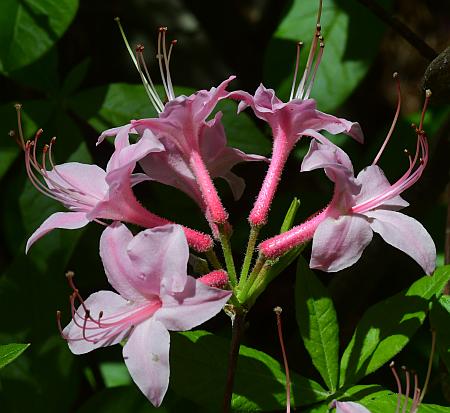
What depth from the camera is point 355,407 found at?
1.18 meters

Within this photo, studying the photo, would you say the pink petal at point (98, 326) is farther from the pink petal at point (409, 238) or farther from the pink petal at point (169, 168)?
the pink petal at point (409, 238)

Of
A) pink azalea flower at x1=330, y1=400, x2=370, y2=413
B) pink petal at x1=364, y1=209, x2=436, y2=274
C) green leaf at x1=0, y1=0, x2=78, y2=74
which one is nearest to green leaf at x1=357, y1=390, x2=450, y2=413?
pink azalea flower at x1=330, y1=400, x2=370, y2=413

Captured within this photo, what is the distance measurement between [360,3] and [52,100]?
64 centimetres

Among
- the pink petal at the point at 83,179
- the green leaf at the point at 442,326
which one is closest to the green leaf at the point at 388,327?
the green leaf at the point at 442,326

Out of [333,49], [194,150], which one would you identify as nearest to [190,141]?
[194,150]

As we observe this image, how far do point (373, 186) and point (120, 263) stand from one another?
1.23ft

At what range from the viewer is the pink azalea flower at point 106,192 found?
3.88ft

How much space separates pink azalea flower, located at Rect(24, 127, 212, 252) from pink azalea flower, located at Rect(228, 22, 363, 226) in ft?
0.38

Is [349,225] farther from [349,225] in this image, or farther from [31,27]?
[31,27]

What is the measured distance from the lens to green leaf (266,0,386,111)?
1.79 metres

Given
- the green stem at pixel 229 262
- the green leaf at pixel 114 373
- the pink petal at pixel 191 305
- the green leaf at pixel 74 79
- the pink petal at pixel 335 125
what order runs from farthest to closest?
the green leaf at pixel 114 373, the green leaf at pixel 74 79, the pink petal at pixel 335 125, the green stem at pixel 229 262, the pink petal at pixel 191 305

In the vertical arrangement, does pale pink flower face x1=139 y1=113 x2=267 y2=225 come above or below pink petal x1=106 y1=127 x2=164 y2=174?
below

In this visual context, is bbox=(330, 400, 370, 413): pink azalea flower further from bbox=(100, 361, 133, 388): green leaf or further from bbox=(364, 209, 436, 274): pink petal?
bbox=(100, 361, 133, 388): green leaf

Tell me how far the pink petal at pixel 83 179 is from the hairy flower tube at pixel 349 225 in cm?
26
